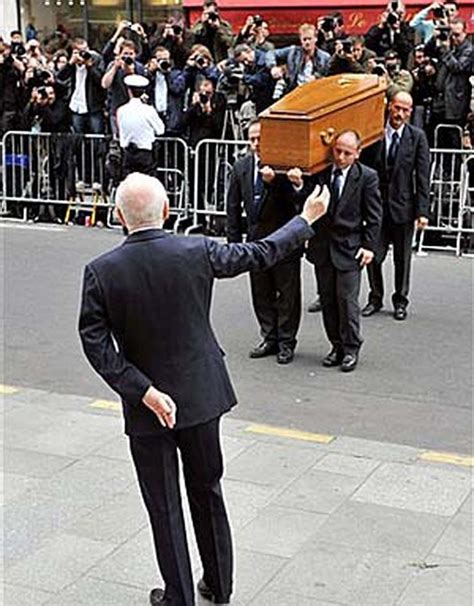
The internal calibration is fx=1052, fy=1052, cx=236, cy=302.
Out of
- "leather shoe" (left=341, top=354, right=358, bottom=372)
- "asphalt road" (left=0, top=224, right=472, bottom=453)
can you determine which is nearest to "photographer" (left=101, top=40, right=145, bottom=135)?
"asphalt road" (left=0, top=224, right=472, bottom=453)

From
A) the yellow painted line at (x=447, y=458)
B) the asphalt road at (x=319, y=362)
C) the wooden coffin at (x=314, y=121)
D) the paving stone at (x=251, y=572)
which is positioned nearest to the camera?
the paving stone at (x=251, y=572)

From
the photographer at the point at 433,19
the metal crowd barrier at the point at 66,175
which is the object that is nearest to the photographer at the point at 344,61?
the photographer at the point at 433,19

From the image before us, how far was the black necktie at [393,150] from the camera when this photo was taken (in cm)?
904

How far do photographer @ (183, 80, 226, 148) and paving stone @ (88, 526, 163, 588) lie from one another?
8.33 meters

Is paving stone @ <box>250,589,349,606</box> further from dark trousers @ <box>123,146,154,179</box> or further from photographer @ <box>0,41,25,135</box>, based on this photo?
photographer @ <box>0,41,25,135</box>

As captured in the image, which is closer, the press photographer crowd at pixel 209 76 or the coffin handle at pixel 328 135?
the coffin handle at pixel 328 135

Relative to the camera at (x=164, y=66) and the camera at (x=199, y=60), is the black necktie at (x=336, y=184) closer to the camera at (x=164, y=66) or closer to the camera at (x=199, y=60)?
the camera at (x=199, y=60)

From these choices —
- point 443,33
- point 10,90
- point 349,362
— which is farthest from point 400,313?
point 10,90

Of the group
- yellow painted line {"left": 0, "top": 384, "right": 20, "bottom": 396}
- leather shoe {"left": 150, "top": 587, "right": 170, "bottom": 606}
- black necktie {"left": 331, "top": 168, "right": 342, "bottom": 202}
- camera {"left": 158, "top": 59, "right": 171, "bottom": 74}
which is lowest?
yellow painted line {"left": 0, "top": 384, "right": 20, "bottom": 396}

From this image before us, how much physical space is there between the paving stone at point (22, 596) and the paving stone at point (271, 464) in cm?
147

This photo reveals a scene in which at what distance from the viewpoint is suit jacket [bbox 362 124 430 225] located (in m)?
9.03

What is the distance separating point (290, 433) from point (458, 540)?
166 centimetres

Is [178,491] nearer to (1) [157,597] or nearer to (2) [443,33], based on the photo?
(1) [157,597]

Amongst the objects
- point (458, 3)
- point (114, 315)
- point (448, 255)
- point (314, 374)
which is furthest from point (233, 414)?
point (458, 3)
